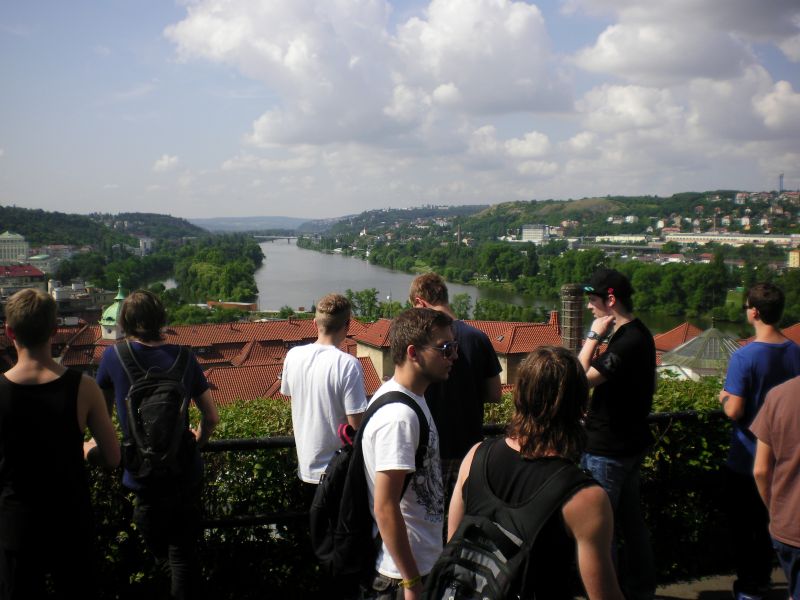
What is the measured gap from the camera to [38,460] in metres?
2.35

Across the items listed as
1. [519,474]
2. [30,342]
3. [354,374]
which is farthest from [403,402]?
[30,342]

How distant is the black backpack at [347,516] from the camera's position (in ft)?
7.47

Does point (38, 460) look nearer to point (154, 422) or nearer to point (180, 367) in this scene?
point (154, 422)

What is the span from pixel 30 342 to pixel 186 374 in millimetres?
582

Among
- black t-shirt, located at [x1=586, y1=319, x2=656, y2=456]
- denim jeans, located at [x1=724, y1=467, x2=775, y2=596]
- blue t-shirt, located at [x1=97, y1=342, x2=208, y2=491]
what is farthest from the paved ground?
blue t-shirt, located at [x1=97, y1=342, x2=208, y2=491]

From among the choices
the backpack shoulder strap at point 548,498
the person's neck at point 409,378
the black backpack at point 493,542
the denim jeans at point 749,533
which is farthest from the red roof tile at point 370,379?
the backpack shoulder strap at point 548,498

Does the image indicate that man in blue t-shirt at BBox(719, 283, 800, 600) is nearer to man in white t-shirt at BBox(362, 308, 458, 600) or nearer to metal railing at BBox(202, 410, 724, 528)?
man in white t-shirt at BBox(362, 308, 458, 600)

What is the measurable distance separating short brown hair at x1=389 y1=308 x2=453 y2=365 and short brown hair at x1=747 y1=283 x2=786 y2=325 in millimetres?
1689

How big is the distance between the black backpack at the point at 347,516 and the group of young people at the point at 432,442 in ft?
0.17

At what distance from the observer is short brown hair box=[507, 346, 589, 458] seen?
1.81m

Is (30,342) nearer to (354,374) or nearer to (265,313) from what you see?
(354,374)

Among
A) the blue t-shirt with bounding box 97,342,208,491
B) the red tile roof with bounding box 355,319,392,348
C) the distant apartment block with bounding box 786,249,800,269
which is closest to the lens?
the blue t-shirt with bounding box 97,342,208,491

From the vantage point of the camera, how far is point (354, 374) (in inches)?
115

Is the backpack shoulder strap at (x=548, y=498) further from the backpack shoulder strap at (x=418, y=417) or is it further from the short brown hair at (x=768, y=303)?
the short brown hair at (x=768, y=303)
